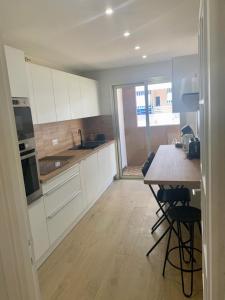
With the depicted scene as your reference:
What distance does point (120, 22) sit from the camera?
227 cm

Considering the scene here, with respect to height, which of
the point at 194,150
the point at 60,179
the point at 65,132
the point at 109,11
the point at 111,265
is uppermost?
the point at 109,11

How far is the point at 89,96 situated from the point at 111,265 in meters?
3.16

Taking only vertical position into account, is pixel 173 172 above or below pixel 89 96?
below

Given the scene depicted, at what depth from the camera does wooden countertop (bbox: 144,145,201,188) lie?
205 centimetres

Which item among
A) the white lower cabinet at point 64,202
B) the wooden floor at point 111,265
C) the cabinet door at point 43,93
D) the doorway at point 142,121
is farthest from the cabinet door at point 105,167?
the cabinet door at point 43,93

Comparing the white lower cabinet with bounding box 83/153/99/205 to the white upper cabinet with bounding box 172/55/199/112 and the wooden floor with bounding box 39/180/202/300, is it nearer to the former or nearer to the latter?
the wooden floor with bounding box 39/180/202/300

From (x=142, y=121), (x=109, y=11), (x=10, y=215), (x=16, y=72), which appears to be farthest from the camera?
(x=142, y=121)

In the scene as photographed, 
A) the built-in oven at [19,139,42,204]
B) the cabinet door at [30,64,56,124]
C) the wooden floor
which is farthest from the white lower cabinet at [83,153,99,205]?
the built-in oven at [19,139,42,204]

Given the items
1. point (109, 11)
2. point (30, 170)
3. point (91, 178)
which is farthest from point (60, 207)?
point (109, 11)

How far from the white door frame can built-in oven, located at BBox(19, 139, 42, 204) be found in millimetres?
1305

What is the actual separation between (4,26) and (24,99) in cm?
67

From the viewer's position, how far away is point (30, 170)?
2.29 m

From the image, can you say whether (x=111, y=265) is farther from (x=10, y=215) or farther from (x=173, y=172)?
(x=10, y=215)

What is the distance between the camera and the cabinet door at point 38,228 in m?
2.34
